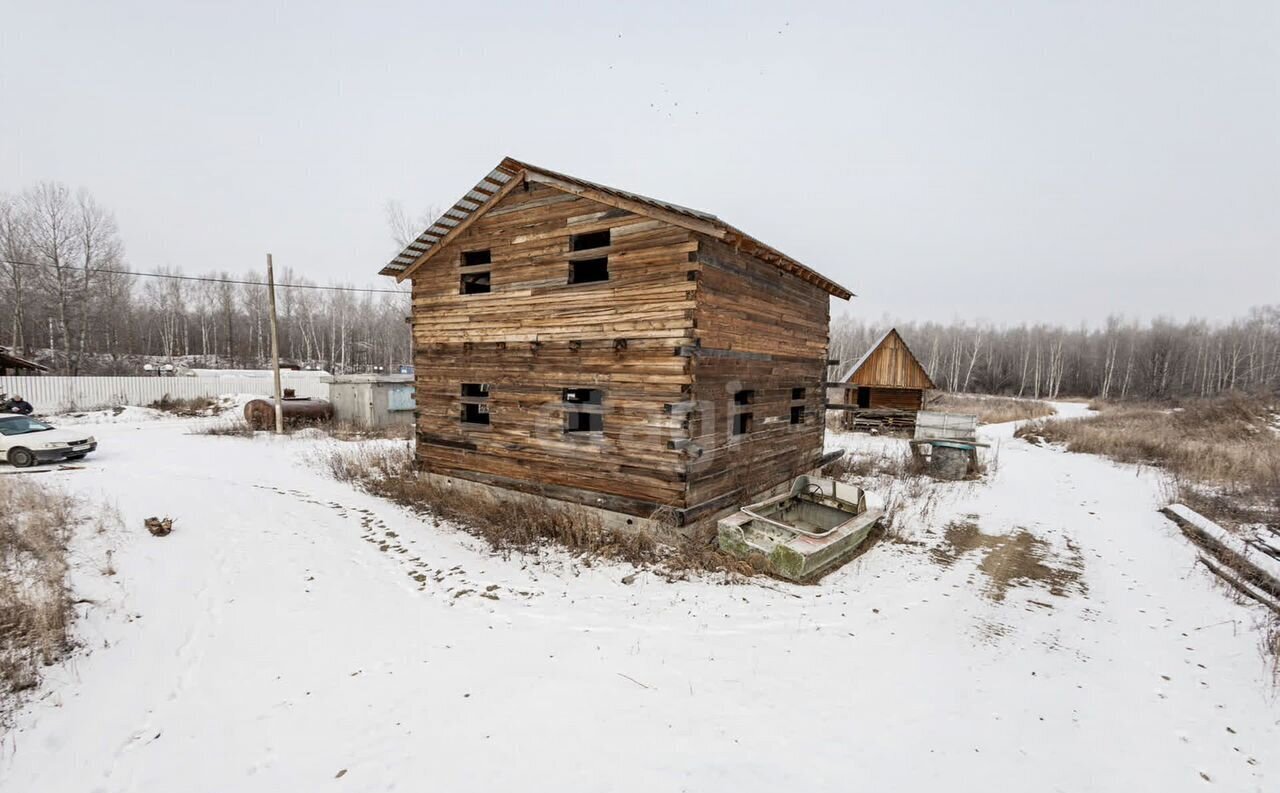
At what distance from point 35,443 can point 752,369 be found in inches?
825

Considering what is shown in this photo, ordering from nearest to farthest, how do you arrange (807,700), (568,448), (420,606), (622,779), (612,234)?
(622,779)
(807,700)
(420,606)
(612,234)
(568,448)

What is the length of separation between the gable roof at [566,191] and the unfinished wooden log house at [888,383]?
519 inches

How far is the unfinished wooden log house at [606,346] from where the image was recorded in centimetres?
898

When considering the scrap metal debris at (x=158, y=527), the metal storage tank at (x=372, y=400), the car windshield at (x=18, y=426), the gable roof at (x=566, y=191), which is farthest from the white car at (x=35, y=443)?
the gable roof at (x=566, y=191)

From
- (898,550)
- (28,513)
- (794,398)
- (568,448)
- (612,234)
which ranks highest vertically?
(612,234)

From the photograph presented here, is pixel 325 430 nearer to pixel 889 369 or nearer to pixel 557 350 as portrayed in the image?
pixel 557 350

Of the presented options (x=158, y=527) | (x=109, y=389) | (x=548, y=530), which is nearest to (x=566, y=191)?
(x=548, y=530)

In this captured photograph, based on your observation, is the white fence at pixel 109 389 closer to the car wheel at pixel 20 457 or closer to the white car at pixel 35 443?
the white car at pixel 35 443

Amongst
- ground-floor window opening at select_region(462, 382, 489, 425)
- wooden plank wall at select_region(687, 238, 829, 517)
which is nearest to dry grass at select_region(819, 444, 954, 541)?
wooden plank wall at select_region(687, 238, 829, 517)

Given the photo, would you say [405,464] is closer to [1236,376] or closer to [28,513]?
[28,513]

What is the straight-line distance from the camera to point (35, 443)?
47.1 ft

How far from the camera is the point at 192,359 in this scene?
5109 centimetres

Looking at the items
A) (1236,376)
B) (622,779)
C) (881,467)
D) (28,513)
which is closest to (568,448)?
(622,779)

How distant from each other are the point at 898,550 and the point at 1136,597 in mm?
3386
